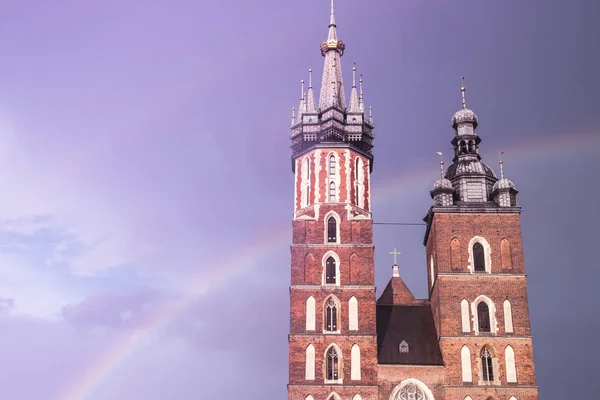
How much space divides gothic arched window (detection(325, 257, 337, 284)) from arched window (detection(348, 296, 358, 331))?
1.84m

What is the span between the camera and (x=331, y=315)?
64.4 meters

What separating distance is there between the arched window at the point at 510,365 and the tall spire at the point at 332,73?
21.7m

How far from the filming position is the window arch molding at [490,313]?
64.2 metres

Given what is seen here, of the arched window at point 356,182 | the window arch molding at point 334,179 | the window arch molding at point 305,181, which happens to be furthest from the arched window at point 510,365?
the window arch molding at point 305,181

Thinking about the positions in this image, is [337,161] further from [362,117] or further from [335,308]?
[335,308]

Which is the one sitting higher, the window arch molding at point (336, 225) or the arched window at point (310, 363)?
the window arch molding at point (336, 225)

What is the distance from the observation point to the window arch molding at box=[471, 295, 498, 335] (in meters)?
64.2

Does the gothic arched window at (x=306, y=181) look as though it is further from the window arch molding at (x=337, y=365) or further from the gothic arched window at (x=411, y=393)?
the gothic arched window at (x=411, y=393)

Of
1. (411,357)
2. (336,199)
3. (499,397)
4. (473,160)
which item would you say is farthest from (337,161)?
(499,397)

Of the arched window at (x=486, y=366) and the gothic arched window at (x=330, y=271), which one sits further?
the gothic arched window at (x=330, y=271)

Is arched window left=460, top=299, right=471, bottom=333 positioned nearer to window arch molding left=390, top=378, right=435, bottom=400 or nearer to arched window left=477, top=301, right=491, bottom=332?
arched window left=477, top=301, right=491, bottom=332

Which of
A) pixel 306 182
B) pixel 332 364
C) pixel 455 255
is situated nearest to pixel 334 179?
pixel 306 182

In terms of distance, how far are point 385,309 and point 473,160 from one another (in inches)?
499

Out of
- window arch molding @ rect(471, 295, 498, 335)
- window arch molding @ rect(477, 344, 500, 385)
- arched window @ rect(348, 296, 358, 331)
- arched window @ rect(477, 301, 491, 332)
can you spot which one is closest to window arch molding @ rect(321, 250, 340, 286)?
arched window @ rect(348, 296, 358, 331)
